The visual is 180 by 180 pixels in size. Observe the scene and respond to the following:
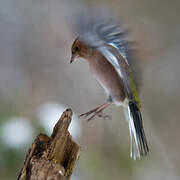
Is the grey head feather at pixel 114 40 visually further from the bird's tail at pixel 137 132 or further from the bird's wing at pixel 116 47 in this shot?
the bird's tail at pixel 137 132

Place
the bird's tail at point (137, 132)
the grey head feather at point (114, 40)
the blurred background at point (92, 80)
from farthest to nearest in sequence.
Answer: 1. the blurred background at point (92, 80)
2. the bird's tail at point (137, 132)
3. the grey head feather at point (114, 40)

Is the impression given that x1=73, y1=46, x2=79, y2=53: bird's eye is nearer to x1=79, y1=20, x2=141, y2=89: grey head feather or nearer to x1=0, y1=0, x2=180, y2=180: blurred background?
x1=79, y1=20, x2=141, y2=89: grey head feather

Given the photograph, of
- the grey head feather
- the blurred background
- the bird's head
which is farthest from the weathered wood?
the blurred background

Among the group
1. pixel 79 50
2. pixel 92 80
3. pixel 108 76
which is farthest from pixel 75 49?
pixel 92 80

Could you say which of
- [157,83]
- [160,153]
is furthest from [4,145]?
[157,83]

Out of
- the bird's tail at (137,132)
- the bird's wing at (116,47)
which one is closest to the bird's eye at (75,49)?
the bird's wing at (116,47)

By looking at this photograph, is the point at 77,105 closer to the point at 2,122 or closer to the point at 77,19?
the point at 2,122
